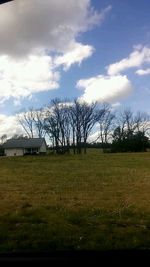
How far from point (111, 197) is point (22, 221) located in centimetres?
440

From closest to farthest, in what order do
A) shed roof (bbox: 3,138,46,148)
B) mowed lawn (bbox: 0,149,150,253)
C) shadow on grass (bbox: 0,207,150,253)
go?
shadow on grass (bbox: 0,207,150,253), mowed lawn (bbox: 0,149,150,253), shed roof (bbox: 3,138,46,148)

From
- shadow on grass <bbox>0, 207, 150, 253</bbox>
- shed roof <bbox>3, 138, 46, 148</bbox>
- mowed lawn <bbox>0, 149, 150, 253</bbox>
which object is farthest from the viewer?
shed roof <bbox>3, 138, 46, 148</bbox>

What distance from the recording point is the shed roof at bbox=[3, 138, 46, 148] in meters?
99.0

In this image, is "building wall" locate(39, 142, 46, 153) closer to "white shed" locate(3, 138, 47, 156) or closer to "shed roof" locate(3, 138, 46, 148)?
"white shed" locate(3, 138, 47, 156)

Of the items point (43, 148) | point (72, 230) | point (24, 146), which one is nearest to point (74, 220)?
point (72, 230)

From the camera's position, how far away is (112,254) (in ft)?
7.80

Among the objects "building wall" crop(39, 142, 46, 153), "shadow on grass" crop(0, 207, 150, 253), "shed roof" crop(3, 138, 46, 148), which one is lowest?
"shadow on grass" crop(0, 207, 150, 253)

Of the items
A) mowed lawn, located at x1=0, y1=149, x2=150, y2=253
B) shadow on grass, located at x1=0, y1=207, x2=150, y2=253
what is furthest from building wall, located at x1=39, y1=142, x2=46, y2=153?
shadow on grass, located at x1=0, y1=207, x2=150, y2=253

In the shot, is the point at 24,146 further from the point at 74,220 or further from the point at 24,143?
the point at 74,220

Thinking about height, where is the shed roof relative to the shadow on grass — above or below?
above

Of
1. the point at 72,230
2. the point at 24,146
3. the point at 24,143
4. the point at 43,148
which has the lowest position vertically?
the point at 72,230

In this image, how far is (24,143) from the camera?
100812 millimetres

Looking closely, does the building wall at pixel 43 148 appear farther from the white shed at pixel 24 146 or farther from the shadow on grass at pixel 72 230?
the shadow on grass at pixel 72 230

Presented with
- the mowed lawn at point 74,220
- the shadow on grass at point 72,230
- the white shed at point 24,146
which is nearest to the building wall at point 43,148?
the white shed at point 24,146
